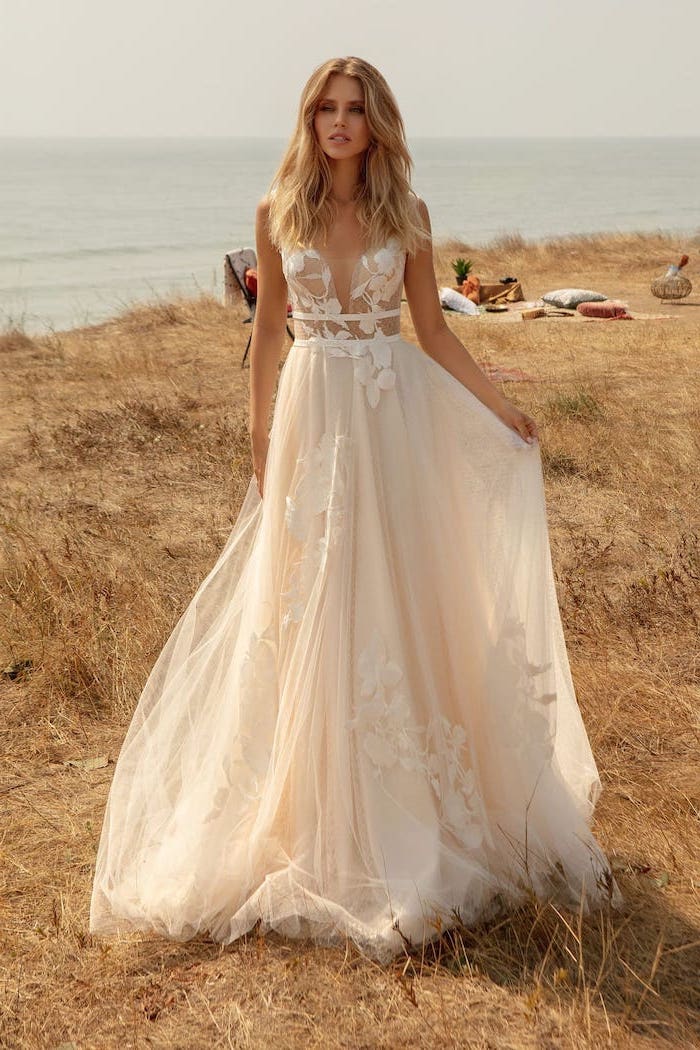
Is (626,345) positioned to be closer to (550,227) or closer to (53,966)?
(53,966)

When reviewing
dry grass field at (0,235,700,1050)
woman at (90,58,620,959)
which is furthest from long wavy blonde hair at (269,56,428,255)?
dry grass field at (0,235,700,1050)

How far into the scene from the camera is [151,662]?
4656 millimetres

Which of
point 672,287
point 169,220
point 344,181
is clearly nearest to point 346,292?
point 344,181

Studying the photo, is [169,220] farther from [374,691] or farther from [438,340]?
[374,691]

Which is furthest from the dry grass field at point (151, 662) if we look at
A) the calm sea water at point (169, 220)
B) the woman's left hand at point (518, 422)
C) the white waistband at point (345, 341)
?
the calm sea water at point (169, 220)

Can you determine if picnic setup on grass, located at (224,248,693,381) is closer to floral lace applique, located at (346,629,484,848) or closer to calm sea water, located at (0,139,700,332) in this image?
calm sea water, located at (0,139,700,332)

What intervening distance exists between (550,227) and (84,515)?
58.2 m

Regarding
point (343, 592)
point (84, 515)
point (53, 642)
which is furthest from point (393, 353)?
point (84, 515)

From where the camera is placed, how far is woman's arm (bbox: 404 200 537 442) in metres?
3.23

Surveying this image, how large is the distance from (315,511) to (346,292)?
2.16ft

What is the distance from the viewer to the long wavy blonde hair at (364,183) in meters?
3.06

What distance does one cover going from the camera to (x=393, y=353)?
3.20m

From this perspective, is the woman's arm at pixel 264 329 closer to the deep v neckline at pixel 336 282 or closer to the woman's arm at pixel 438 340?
the deep v neckline at pixel 336 282

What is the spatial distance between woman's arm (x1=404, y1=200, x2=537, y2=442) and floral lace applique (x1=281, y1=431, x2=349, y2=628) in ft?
1.54
